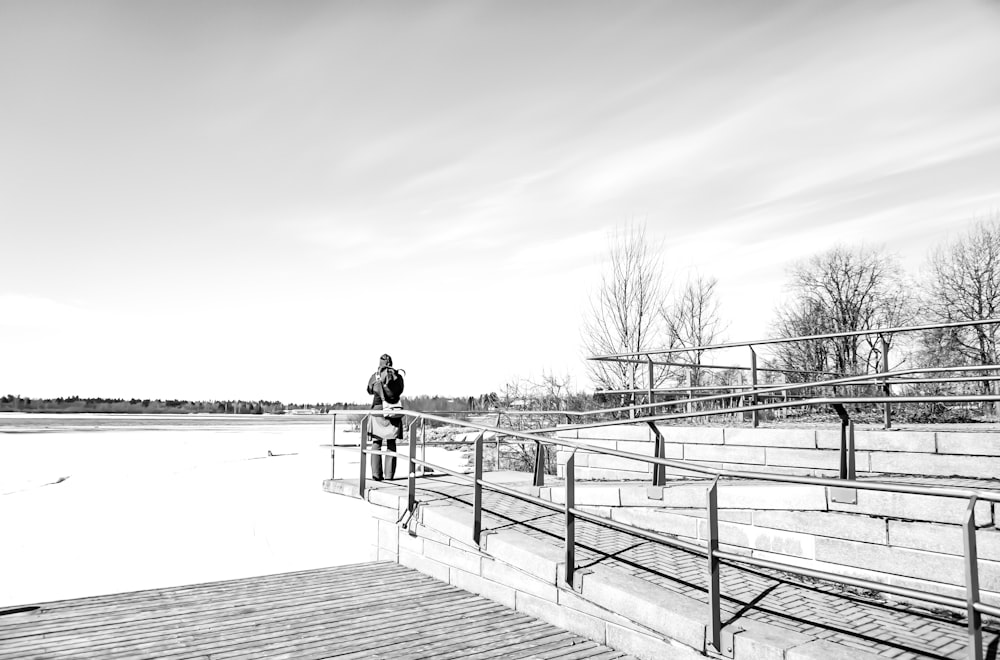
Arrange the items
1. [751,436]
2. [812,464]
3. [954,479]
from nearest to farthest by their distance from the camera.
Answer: [954,479]
[812,464]
[751,436]

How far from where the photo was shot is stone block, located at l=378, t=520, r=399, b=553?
25.2 feet

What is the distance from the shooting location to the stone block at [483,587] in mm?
5883

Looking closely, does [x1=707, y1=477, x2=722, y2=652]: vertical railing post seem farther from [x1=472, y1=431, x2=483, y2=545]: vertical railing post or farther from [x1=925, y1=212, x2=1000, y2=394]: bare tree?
[x1=925, y1=212, x2=1000, y2=394]: bare tree

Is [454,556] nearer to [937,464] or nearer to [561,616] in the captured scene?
[561,616]

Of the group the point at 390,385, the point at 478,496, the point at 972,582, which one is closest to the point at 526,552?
the point at 478,496

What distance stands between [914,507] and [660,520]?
2.28m

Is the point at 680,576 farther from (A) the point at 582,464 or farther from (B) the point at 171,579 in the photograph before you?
(B) the point at 171,579

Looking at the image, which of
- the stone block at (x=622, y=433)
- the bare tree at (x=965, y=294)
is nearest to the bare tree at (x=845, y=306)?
the bare tree at (x=965, y=294)

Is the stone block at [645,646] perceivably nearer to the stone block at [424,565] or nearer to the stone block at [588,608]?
the stone block at [588,608]

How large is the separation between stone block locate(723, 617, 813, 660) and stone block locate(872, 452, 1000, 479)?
3.30 meters

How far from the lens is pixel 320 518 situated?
9391 millimetres

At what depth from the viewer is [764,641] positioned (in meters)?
3.77

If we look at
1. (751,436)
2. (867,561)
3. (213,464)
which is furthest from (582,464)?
(213,464)

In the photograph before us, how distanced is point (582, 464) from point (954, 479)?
467cm
